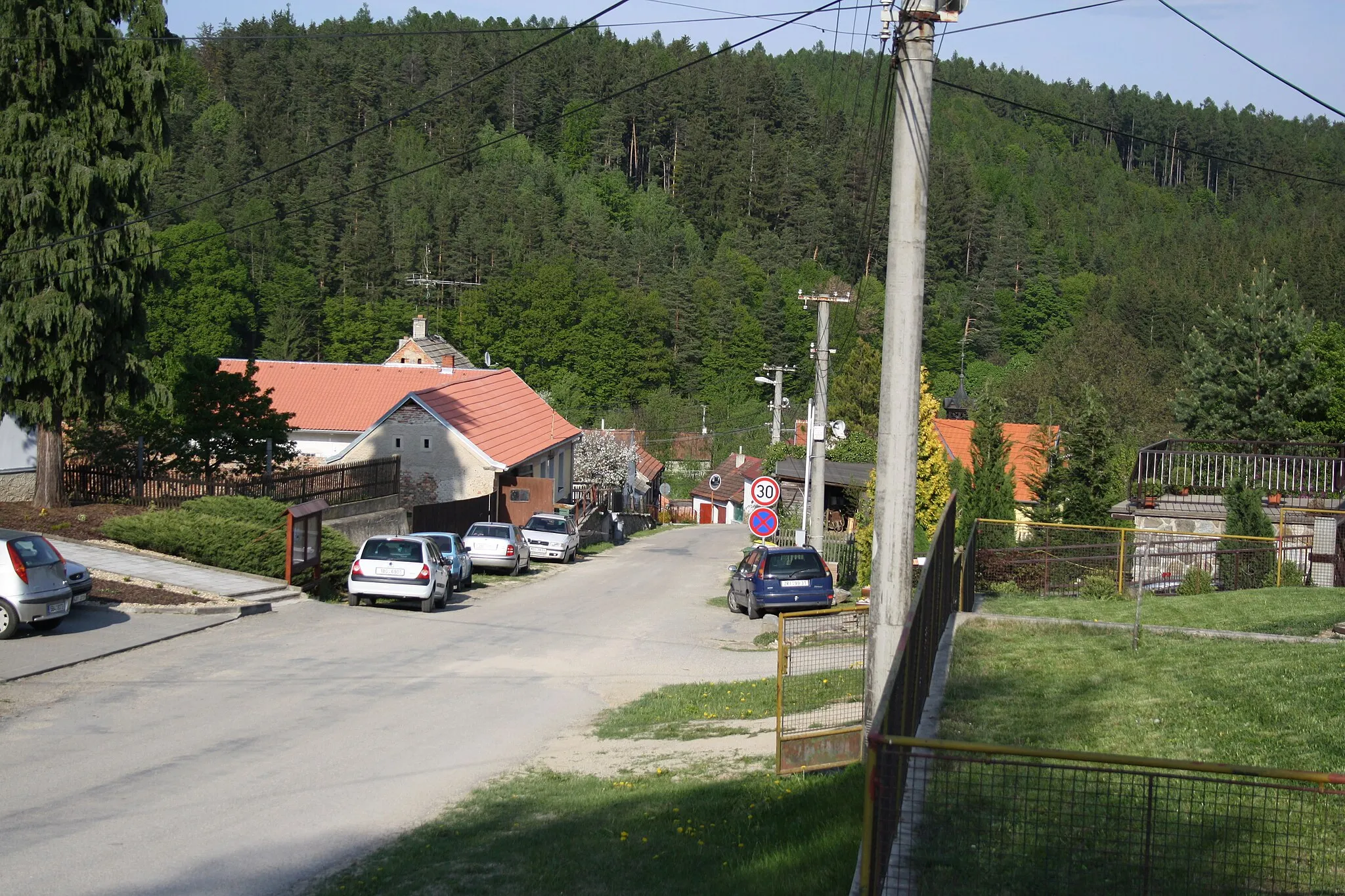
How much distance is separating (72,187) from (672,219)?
113 meters

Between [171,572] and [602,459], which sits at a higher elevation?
[602,459]

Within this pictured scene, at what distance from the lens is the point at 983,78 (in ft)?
529

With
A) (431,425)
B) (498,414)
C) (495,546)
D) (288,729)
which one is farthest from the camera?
(498,414)

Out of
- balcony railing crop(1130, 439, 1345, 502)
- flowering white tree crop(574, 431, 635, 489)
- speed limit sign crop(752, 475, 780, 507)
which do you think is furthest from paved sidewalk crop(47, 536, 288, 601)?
flowering white tree crop(574, 431, 635, 489)

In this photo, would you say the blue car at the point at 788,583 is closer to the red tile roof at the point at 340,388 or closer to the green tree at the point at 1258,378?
the green tree at the point at 1258,378

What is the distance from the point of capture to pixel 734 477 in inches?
3019

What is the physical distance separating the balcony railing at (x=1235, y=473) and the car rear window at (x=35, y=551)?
2057 cm

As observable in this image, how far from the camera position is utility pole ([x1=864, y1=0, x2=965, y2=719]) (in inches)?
353

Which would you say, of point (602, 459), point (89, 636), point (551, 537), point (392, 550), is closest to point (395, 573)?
point (392, 550)

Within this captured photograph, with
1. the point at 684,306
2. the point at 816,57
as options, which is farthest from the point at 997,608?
the point at 816,57

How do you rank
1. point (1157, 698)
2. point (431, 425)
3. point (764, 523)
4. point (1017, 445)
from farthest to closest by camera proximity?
point (1017, 445)
point (431, 425)
point (764, 523)
point (1157, 698)

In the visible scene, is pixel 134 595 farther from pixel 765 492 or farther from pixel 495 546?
pixel 765 492

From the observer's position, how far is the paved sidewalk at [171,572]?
21906 millimetres

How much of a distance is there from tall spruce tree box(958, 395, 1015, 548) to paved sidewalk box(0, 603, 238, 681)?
13554mm
